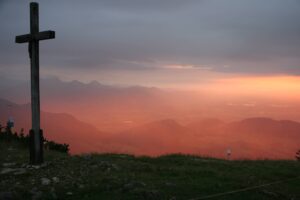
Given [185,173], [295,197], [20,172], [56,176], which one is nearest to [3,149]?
[20,172]

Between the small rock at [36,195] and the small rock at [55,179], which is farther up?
the small rock at [55,179]

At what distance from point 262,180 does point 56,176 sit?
19.8ft

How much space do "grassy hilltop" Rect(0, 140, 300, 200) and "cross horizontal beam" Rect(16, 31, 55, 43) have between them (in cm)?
402

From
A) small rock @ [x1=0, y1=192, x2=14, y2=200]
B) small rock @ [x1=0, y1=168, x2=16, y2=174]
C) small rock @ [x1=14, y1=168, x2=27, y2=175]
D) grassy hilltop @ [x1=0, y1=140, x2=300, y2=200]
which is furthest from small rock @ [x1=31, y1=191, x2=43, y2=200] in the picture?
small rock @ [x1=0, y1=168, x2=16, y2=174]

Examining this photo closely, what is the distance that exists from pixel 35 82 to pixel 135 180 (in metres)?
5.04

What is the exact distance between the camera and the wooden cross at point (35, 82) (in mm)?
13766

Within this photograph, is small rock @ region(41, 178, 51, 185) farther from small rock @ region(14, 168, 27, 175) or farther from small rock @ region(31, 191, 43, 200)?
small rock @ region(14, 168, 27, 175)

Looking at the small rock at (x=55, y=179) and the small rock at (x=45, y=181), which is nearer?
the small rock at (x=45, y=181)

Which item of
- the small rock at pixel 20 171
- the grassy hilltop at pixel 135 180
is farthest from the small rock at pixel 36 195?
the small rock at pixel 20 171

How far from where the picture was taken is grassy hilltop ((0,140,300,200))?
1022 cm

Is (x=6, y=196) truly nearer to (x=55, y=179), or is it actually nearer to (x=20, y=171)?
(x=55, y=179)

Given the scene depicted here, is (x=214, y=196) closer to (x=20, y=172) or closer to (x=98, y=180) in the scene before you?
(x=98, y=180)

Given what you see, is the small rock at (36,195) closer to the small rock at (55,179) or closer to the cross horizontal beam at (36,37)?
the small rock at (55,179)

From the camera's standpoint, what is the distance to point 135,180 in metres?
11.3
